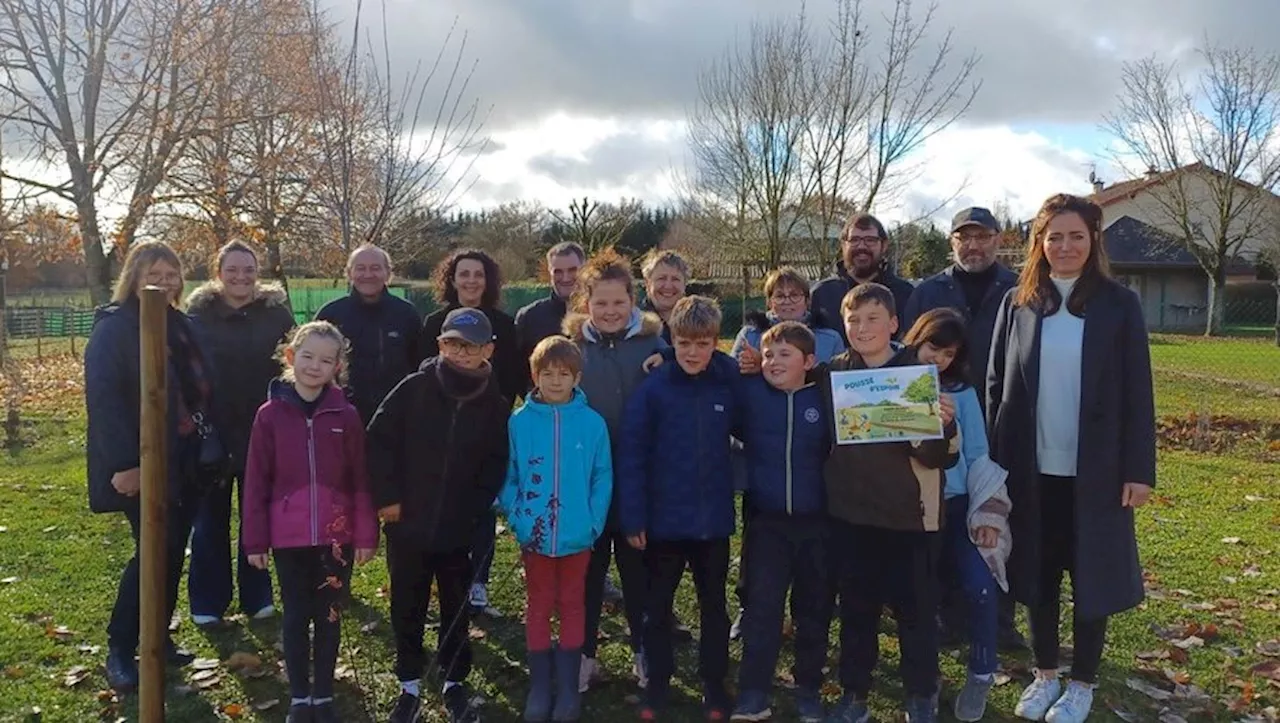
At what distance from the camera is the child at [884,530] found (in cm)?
392

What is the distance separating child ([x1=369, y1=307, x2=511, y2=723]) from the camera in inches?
159

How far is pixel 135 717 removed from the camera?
422cm

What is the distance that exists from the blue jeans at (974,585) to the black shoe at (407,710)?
2485mm

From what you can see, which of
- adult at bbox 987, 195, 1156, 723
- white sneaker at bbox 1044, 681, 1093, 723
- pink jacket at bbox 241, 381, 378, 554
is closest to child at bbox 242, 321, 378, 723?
pink jacket at bbox 241, 381, 378, 554

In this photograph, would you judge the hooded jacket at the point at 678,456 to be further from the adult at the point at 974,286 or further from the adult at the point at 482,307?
the adult at the point at 974,286

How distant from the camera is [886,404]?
3887 millimetres

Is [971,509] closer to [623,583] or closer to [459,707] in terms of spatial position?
[623,583]

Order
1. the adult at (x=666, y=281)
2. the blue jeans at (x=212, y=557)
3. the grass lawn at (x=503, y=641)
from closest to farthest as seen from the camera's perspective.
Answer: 1. the grass lawn at (x=503, y=641)
2. the adult at (x=666, y=281)
3. the blue jeans at (x=212, y=557)

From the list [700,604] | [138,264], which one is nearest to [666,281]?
[700,604]

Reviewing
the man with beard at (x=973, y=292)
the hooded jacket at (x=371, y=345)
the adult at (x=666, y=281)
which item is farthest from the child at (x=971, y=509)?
the hooded jacket at (x=371, y=345)

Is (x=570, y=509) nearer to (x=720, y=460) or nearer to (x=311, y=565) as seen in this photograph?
(x=720, y=460)

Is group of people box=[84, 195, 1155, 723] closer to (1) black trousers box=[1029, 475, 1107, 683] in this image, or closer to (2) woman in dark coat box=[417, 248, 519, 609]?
(1) black trousers box=[1029, 475, 1107, 683]

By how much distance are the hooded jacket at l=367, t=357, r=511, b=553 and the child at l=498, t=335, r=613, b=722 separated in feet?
0.65

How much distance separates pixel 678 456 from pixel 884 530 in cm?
93
